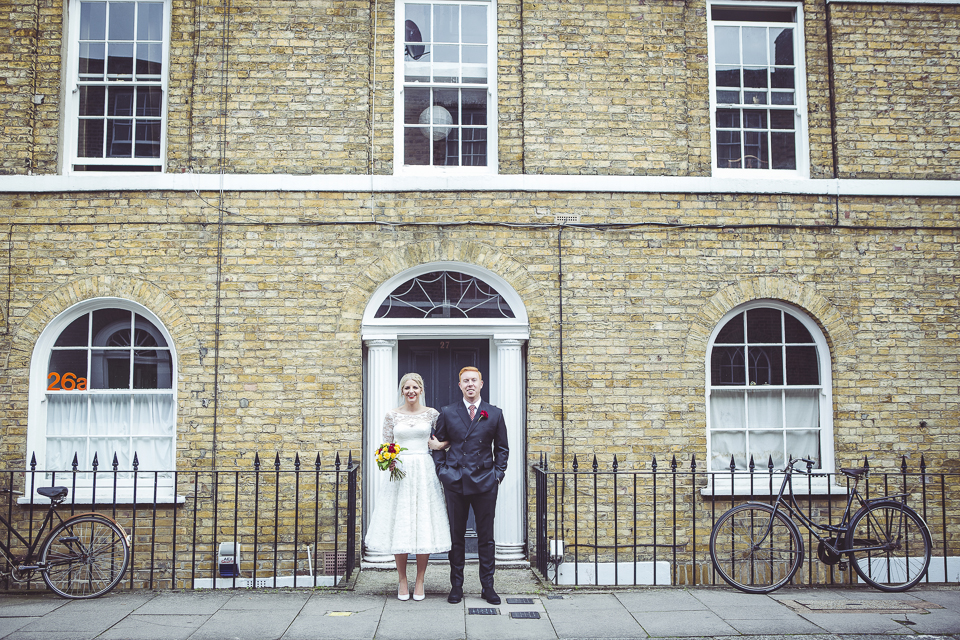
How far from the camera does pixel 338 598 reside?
20.6 ft

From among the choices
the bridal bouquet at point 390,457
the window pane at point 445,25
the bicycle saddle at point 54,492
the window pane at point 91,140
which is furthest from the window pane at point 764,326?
the window pane at point 91,140

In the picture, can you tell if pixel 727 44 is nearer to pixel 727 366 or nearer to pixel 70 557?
pixel 727 366

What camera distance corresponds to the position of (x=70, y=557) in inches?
255

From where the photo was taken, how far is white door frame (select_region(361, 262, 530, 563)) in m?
7.66

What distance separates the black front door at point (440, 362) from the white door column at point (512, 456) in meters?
0.32

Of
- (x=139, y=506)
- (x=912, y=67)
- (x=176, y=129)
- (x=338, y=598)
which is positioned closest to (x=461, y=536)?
(x=338, y=598)

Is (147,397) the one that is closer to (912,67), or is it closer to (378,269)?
(378,269)

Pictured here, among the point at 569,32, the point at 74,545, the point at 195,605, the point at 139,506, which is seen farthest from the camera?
the point at 569,32

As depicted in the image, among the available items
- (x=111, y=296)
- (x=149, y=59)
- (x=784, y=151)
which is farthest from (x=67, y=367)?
(x=784, y=151)

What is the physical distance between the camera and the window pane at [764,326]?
8047 millimetres

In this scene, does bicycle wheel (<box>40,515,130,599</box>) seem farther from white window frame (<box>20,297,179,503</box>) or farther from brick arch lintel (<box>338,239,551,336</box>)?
brick arch lintel (<box>338,239,551,336</box>)

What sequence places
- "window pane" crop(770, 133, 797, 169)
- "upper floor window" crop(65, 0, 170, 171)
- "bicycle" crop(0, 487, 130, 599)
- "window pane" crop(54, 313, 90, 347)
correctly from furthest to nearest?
"window pane" crop(770, 133, 797, 169) → "upper floor window" crop(65, 0, 170, 171) → "window pane" crop(54, 313, 90, 347) → "bicycle" crop(0, 487, 130, 599)

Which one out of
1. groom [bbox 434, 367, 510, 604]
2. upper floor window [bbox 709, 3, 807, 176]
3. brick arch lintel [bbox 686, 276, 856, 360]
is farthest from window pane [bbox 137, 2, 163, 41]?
brick arch lintel [bbox 686, 276, 856, 360]

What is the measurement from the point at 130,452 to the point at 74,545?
114 centimetres
